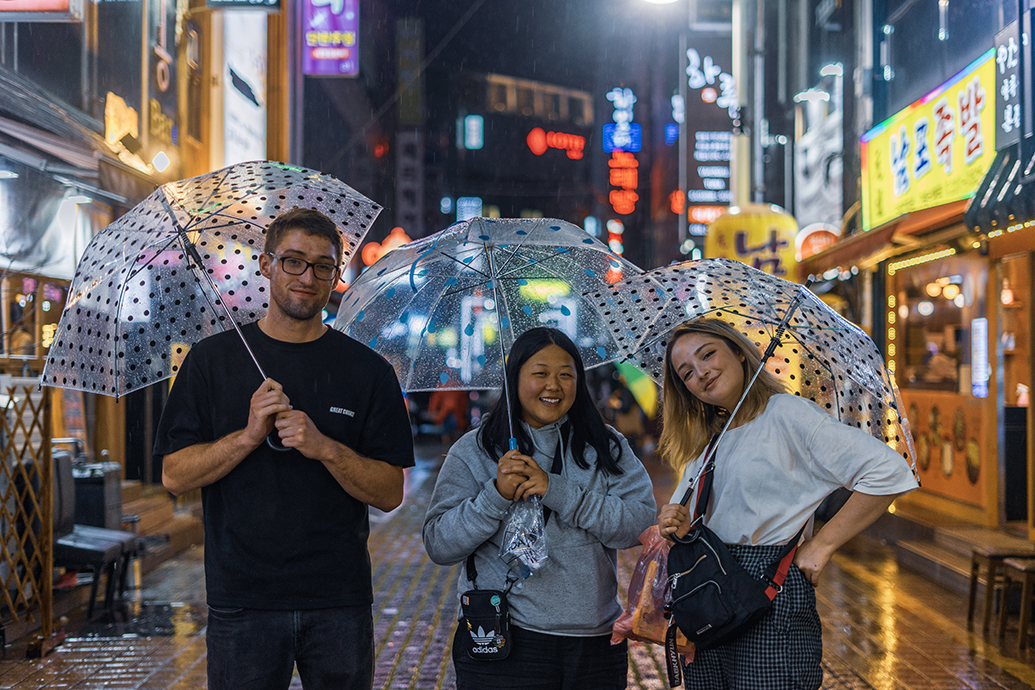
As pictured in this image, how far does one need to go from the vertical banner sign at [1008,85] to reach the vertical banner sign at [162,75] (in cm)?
973

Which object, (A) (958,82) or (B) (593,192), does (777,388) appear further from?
(B) (593,192)

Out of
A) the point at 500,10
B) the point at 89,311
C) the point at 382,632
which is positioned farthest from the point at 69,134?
the point at 500,10

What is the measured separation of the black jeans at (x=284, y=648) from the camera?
8.98ft

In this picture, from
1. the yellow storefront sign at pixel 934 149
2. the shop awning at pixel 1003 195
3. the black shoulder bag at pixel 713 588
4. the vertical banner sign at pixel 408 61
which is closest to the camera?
the black shoulder bag at pixel 713 588

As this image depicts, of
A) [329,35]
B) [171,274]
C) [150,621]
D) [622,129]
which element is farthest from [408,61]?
[171,274]

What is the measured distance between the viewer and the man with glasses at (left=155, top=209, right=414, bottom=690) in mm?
2746

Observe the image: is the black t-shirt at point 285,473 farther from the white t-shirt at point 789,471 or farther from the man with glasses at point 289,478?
the white t-shirt at point 789,471

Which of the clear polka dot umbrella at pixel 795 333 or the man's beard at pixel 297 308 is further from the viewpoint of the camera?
the clear polka dot umbrella at pixel 795 333

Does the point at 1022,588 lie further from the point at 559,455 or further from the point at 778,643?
the point at 559,455

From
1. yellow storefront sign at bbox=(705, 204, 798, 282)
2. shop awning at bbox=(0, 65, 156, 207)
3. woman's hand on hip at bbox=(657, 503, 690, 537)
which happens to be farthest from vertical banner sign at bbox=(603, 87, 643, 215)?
woman's hand on hip at bbox=(657, 503, 690, 537)

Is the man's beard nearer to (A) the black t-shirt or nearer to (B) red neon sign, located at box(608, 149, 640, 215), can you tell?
(A) the black t-shirt

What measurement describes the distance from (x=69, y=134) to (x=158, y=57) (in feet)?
12.0

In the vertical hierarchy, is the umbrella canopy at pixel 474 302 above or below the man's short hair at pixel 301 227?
below

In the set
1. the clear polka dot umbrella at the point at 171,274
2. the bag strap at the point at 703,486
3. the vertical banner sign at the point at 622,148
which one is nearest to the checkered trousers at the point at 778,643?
the bag strap at the point at 703,486
